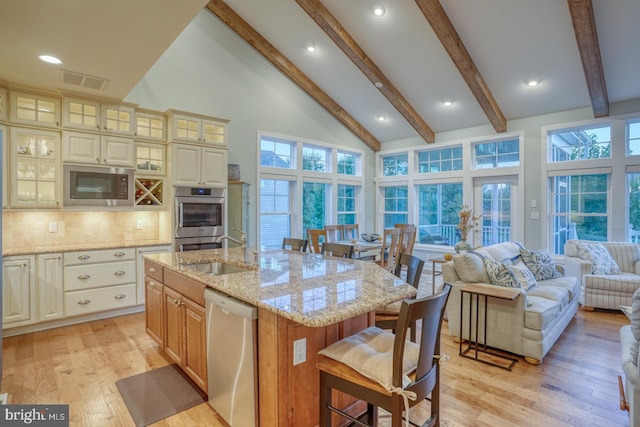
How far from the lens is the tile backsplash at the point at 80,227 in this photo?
12.5ft

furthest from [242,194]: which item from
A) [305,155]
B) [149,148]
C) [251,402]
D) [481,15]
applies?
[481,15]

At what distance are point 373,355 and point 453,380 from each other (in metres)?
1.52

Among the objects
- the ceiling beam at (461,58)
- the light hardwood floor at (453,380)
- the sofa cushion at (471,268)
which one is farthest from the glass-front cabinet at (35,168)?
the ceiling beam at (461,58)

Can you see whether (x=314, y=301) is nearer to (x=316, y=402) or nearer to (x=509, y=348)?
(x=316, y=402)

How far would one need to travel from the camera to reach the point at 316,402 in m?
1.80

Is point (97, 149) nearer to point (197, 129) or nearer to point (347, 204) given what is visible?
point (197, 129)

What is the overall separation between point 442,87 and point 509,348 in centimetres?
422

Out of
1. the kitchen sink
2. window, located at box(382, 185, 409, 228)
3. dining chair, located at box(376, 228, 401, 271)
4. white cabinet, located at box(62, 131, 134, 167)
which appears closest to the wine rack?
white cabinet, located at box(62, 131, 134, 167)

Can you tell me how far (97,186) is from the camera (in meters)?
3.97

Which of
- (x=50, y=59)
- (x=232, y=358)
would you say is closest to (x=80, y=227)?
(x=50, y=59)

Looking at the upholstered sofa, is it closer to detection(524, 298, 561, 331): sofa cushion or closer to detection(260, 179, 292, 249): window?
detection(524, 298, 561, 331): sofa cushion

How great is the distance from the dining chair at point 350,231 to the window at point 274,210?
1.22 m

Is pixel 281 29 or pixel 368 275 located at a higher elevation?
pixel 281 29

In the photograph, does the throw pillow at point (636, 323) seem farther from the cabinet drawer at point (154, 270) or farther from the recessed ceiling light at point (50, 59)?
the recessed ceiling light at point (50, 59)
